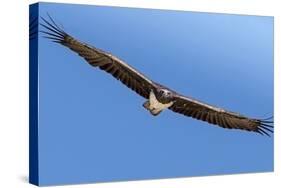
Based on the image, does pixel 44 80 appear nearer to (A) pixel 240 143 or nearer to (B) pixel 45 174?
(B) pixel 45 174

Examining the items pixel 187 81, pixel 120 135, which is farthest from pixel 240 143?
pixel 120 135

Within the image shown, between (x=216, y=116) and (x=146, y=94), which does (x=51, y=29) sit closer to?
(x=146, y=94)

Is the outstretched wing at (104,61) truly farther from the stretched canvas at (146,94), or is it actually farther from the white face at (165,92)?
the white face at (165,92)

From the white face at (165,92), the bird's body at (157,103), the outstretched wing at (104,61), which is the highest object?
the outstretched wing at (104,61)

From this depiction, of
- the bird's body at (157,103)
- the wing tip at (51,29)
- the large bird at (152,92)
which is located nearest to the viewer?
the wing tip at (51,29)

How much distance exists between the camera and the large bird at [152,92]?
960 cm

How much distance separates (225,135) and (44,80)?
2.65 metres

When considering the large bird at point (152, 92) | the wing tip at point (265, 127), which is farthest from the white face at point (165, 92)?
the wing tip at point (265, 127)

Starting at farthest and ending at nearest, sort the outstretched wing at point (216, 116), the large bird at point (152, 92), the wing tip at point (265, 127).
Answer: the wing tip at point (265, 127) → the outstretched wing at point (216, 116) → the large bird at point (152, 92)

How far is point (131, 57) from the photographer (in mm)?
10016

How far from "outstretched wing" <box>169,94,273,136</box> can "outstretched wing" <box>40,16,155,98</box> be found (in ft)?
1.60

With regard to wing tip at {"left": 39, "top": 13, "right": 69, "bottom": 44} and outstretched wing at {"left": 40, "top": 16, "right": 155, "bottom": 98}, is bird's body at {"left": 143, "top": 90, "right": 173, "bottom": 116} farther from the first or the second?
wing tip at {"left": 39, "top": 13, "right": 69, "bottom": 44}

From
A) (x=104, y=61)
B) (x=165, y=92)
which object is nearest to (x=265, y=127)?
(x=165, y=92)

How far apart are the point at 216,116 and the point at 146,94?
3.55 feet
